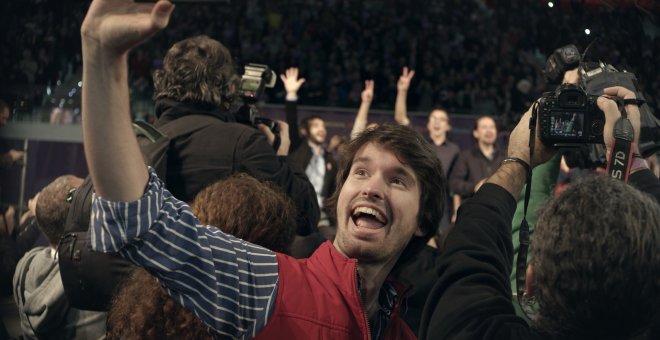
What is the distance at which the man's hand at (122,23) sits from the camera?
1.27 metres

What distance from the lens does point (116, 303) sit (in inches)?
75.4

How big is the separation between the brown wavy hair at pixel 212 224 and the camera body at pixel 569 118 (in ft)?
2.09

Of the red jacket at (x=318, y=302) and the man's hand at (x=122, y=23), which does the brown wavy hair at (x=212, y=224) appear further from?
the man's hand at (x=122, y=23)

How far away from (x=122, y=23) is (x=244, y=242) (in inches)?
23.7

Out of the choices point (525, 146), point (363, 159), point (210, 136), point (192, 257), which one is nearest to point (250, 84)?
point (210, 136)

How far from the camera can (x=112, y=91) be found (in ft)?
4.60

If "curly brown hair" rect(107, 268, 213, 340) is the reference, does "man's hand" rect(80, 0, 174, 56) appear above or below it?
above

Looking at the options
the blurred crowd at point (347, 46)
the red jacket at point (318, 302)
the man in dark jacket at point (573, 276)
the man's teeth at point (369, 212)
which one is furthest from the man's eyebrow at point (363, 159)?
the blurred crowd at point (347, 46)

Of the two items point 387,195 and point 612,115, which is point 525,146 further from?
point 387,195

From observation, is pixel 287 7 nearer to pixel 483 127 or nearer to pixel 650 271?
pixel 483 127

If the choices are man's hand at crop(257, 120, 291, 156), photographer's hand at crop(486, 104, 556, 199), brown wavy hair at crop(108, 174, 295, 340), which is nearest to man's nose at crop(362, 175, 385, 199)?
brown wavy hair at crop(108, 174, 295, 340)

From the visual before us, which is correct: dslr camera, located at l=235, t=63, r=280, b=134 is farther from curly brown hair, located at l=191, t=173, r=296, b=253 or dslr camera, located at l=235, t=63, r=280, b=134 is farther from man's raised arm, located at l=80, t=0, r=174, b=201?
man's raised arm, located at l=80, t=0, r=174, b=201

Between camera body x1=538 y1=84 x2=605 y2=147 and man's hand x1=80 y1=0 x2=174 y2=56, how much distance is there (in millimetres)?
987

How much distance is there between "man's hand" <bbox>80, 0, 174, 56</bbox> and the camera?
127 cm
